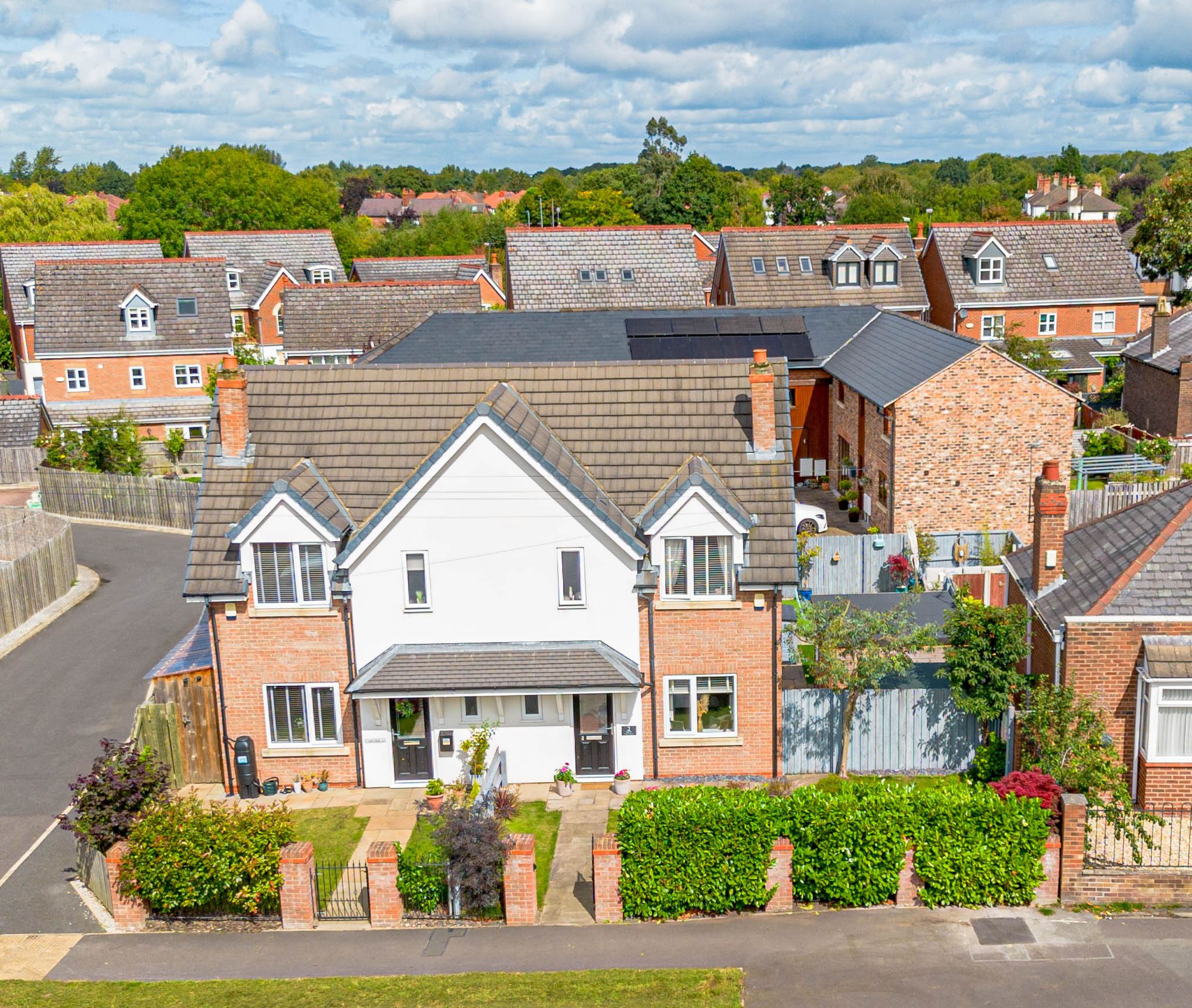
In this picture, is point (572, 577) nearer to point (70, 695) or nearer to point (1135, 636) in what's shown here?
point (1135, 636)

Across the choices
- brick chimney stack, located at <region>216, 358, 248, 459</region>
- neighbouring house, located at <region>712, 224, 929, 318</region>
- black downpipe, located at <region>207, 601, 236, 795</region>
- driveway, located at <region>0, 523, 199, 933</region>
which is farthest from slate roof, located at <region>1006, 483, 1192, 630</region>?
neighbouring house, located at <region>712, 224, 929, 318</region>

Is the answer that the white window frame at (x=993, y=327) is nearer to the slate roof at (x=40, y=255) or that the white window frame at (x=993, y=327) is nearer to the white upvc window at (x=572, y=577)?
the white upvc window at (x=572, y=577)

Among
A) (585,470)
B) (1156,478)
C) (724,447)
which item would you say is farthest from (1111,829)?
(1156,478)

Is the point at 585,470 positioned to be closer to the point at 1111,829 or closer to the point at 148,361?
the point at 1111,829

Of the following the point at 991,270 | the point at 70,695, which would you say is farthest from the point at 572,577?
the point at 991,270

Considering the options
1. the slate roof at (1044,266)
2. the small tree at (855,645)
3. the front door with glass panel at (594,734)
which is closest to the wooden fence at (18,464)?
the front door with glass panel at (594,734)

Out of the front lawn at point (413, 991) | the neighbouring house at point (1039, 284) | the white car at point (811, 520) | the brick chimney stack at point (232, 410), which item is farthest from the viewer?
the neighbouring house at point (1039, 284)
